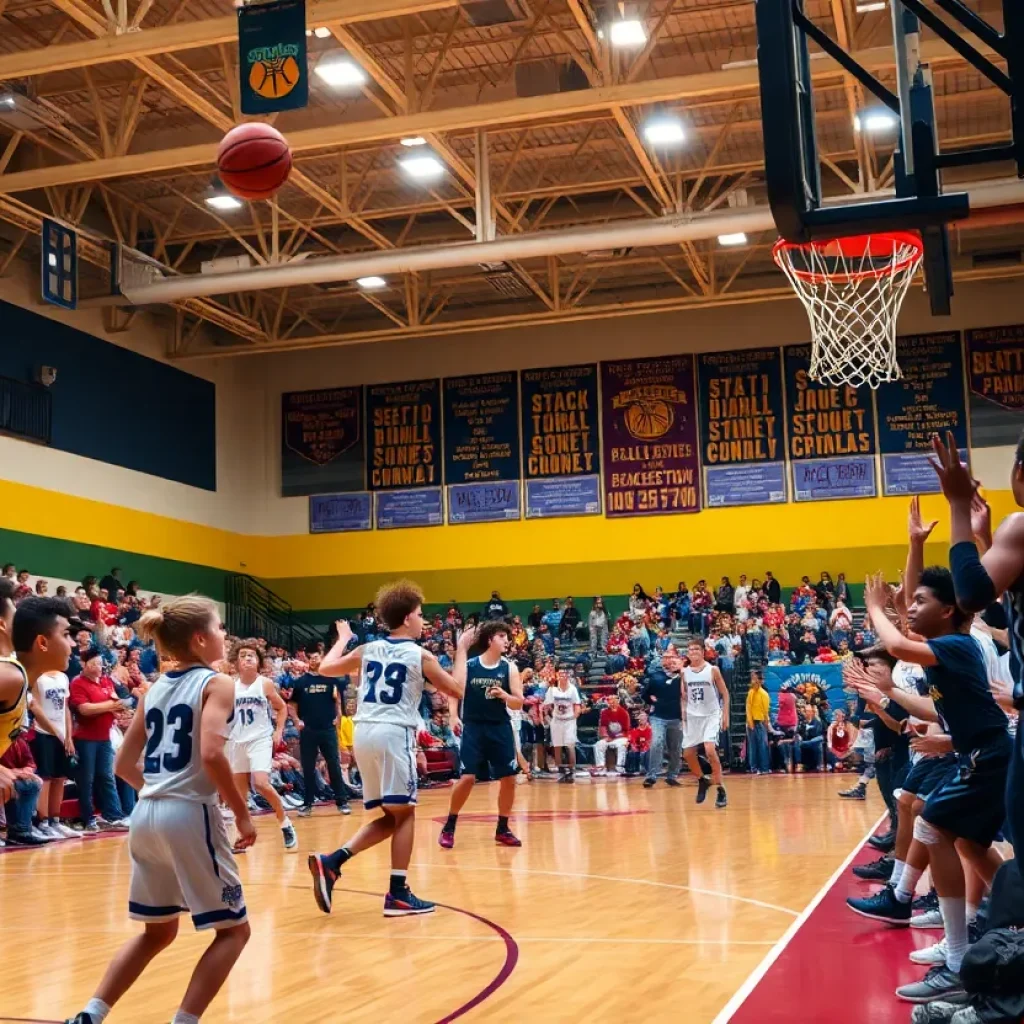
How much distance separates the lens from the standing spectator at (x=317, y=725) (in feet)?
46.2

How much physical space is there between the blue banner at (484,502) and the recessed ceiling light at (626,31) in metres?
13.2

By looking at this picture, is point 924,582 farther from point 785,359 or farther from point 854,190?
point 785,359

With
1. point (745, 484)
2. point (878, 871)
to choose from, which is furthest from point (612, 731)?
point (878, 871)

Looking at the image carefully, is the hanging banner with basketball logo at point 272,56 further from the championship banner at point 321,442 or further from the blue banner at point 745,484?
the championship banner at point 321,442

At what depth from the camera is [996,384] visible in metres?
25.9

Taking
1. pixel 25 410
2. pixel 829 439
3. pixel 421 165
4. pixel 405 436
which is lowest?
pixel 829 439

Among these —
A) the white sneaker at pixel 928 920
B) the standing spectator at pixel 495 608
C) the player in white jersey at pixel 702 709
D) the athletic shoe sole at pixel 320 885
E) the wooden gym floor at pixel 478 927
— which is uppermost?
the standing spectator at pixel 495 608

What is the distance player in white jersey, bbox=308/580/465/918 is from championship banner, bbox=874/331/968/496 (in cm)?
2024

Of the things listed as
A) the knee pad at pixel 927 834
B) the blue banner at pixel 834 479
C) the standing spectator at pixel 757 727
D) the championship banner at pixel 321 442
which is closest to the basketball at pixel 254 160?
the knee pad at pixel 927 834

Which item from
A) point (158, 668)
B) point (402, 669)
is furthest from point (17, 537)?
point (402, 669)

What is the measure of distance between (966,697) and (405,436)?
79.6ft

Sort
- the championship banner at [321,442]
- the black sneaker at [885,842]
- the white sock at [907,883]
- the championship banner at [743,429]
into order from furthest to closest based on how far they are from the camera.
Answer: the championship banner at [321,442] < the championship banner at [743,429] < the black sneaker at [885,842] < the white sock at [907,883]

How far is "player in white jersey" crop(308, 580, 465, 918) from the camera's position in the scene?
7.43m

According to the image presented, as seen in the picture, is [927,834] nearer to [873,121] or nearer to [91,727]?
[91,727]
